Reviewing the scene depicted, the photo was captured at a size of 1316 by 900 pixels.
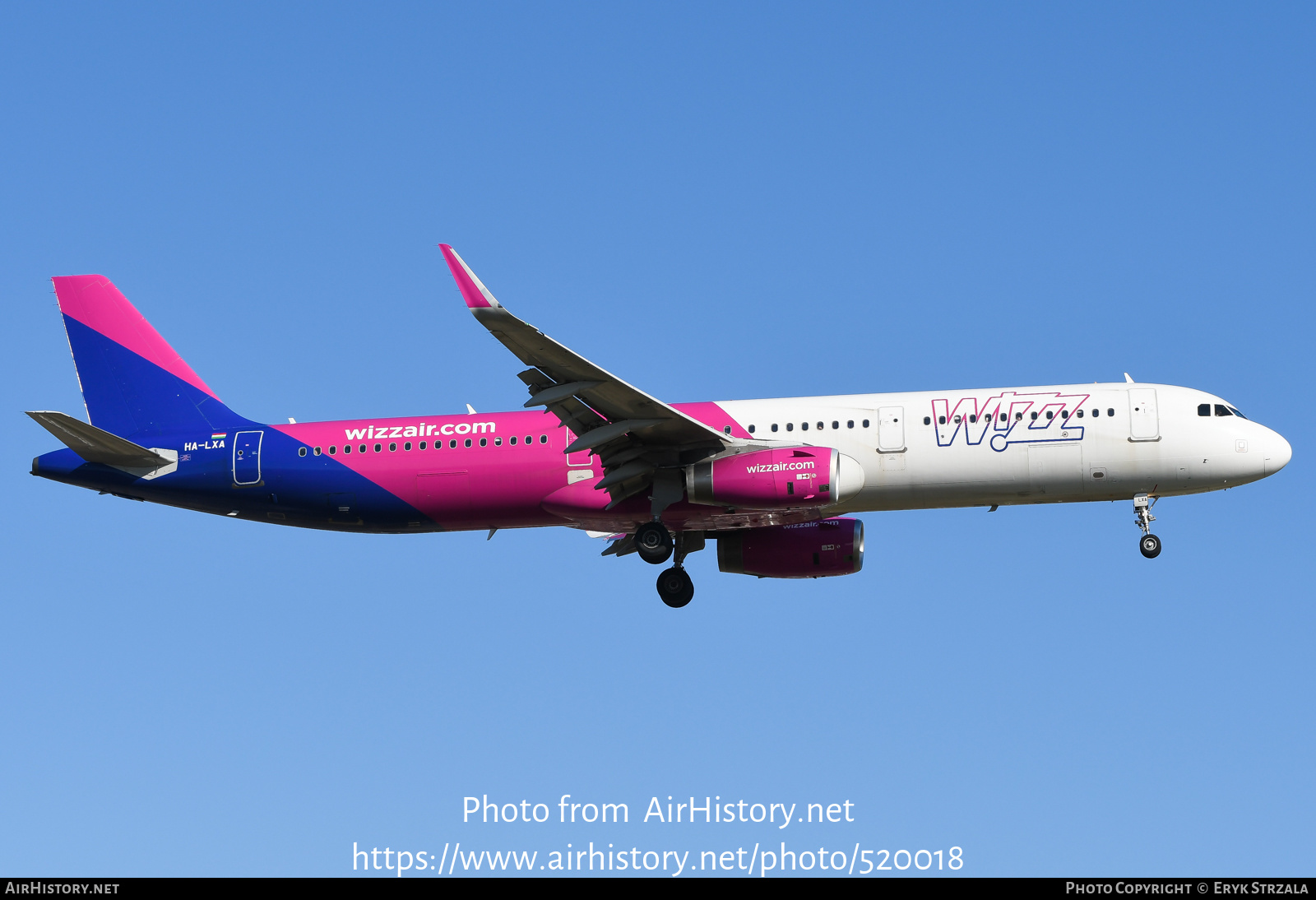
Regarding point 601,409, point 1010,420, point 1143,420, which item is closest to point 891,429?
point 1010,420

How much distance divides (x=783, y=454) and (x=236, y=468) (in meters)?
13.9

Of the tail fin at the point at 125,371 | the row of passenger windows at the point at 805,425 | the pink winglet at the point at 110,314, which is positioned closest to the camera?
the row of passenger windows at the point at 805,425

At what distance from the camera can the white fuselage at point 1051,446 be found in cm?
3416

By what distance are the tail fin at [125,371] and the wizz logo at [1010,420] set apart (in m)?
18.3

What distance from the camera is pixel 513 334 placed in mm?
30344

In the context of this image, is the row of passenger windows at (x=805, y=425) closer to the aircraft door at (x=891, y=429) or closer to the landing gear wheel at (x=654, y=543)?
the aircraft door at (x=891, y=429)

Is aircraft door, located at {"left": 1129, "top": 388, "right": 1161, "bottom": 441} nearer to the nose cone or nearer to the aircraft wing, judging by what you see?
the nose cone

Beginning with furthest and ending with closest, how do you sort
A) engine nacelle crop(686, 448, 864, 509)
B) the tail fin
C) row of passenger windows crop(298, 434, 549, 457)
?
1. the tail fin
2. row of passenger windows crop(298, 434, 549, 457)
3. engine nacelle crop(686, 448, 864, 509)

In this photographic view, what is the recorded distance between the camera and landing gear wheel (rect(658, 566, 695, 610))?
1464 inches

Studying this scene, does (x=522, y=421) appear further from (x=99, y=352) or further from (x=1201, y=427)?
(x=1201, y=427)

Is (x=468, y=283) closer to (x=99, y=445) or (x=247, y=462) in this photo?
(x=247, y=462)

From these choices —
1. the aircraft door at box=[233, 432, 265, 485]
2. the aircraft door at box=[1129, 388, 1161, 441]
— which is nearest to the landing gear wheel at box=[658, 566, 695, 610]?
the aircraft door at box=[233, 432, 265, 485]

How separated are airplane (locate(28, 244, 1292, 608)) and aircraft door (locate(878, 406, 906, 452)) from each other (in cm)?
4

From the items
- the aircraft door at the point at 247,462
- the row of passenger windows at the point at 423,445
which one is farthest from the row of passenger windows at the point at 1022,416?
the aircraft door at the point at 247,462
